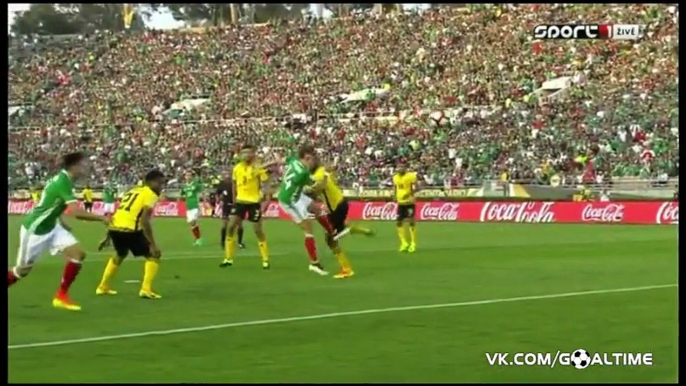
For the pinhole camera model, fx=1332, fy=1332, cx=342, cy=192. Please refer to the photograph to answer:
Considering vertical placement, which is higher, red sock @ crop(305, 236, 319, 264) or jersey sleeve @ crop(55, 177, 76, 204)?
jersey sleeve @ crop(55, 177, 76, 204)

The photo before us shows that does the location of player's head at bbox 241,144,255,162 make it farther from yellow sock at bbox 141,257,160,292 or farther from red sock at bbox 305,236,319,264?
yellow sock at bbox 141,257,160,292

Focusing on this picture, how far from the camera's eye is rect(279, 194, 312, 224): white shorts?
22.1 metres

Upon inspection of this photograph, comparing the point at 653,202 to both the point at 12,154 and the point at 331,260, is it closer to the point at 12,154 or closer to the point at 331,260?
the point at 331,260

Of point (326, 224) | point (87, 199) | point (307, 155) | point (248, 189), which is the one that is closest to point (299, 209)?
point (326, 224)

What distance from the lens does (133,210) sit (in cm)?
1734

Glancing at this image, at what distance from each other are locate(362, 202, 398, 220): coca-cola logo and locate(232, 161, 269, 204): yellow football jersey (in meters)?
24.7

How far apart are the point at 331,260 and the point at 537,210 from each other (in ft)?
69.3

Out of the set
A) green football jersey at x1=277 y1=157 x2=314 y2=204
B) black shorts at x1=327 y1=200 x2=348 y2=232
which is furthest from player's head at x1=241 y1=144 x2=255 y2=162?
black shorts at x1=327 y1=200 x2=348 y2=232

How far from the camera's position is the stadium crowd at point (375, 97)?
49781mm

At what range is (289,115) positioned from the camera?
5969 cm

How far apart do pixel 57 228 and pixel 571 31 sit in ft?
141

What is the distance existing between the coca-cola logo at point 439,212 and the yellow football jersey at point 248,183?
78.5ft

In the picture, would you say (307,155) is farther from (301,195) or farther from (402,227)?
(402,227)

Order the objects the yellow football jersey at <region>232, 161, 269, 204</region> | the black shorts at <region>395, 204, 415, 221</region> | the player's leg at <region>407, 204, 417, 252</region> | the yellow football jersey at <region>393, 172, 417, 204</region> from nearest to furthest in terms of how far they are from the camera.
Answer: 1. the yellow football jersey at <region>232, 161, 269, 204</region>
2. the player's leg at <region>407, 204, 417, 252</region>
3. the black shorts at <region>395, 204, 415, 221</region>
4. the yellow football jersey at <region>393, 172, 417, 204</region>
